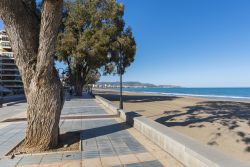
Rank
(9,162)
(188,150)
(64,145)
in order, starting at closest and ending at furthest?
(188,150), (9,162), (64,145)

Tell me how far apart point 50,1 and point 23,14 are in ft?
2.42

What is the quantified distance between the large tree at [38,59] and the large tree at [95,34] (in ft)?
69.9

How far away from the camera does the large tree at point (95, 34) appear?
28.8 m

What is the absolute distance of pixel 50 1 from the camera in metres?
6.19

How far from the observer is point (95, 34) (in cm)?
2923

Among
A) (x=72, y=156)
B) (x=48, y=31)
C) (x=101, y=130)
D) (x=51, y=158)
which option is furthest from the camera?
(x=101, y=130)

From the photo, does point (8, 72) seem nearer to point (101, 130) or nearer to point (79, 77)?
point (79, 77)

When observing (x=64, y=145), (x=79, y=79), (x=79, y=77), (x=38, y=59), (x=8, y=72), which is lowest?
(x=64, y=145)

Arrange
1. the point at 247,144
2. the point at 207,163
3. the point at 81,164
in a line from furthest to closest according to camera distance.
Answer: the point at 247,144
the point at 81,164
the point at 207,163

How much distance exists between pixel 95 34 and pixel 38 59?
23.4m

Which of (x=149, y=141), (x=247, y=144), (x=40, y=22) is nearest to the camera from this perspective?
(x=40, y=22)

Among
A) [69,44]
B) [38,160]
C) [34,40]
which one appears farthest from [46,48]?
[69,44]

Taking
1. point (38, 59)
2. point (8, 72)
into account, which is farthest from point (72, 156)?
point (8, 72)

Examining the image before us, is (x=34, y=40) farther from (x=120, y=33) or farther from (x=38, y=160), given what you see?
(x=120, y=33)
